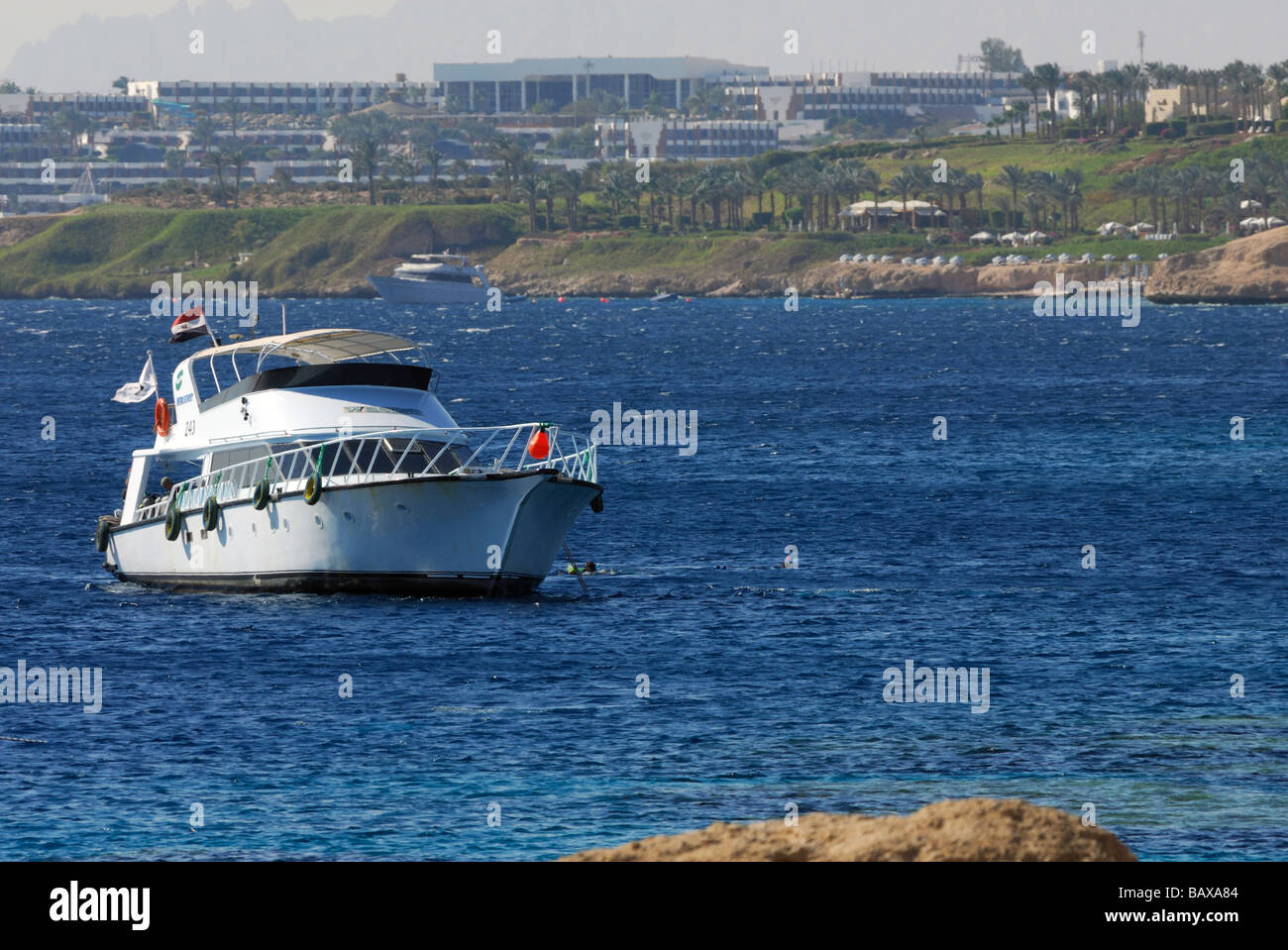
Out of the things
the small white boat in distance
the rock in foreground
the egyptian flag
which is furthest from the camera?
the egyptian flag

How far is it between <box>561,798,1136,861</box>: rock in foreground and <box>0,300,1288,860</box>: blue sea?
1075 centimetres

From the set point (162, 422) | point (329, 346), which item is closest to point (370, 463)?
point (329, 346)

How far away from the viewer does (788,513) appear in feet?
212

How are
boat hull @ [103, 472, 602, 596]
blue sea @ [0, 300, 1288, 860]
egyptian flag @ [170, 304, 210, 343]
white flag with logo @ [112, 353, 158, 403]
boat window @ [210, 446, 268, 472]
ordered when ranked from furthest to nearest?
egyptian flag @ [170, 304, 210, 343], white flag with logo @ [112, 353, 158, 403], boat window @ [210, 446, 268, 472], boat hull @ [103, 472, 602, 596], blue sea @ [0, 300, 1288, 860]

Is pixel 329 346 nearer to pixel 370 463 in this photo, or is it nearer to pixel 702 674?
pixel 370 463

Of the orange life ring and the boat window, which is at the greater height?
the orange life ring

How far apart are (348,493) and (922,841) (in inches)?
1171

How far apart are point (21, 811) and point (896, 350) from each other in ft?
479

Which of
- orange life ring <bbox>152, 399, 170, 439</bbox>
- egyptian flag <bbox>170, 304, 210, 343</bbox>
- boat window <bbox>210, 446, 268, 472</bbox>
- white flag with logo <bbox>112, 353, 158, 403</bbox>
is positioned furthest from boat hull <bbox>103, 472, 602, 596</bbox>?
egyptian flag <bbox>170, 304, 210, 343</bbox>

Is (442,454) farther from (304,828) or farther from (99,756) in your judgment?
(304,828)

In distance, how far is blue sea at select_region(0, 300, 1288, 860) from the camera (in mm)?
26484

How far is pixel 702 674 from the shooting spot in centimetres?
3681

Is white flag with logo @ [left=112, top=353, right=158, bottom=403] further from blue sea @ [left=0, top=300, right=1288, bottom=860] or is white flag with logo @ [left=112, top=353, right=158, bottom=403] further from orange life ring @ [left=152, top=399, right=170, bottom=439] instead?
blue sea @ [left=0, top=300, right=1288, bottom=860]
